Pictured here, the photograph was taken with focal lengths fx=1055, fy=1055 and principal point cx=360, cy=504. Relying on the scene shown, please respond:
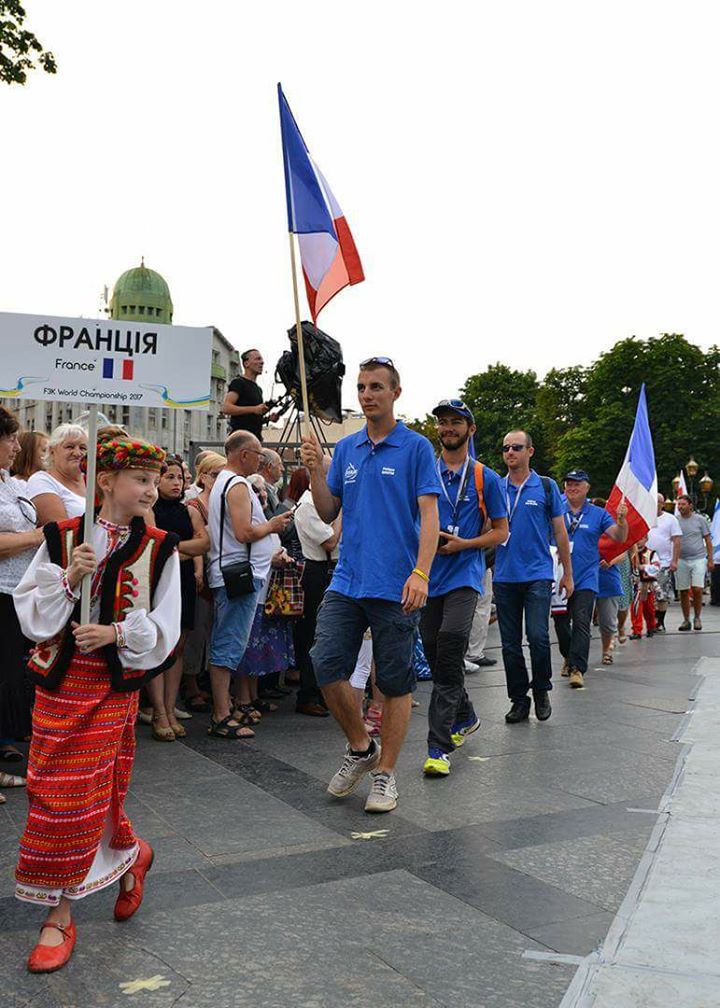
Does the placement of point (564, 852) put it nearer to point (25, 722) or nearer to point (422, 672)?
point (25, 722)

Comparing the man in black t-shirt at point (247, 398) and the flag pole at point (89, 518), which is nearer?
the flag pole at point (89, 518)

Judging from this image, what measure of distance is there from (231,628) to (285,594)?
87 cm

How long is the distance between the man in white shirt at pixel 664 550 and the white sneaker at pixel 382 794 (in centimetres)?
1101

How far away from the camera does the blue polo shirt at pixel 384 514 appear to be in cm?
510

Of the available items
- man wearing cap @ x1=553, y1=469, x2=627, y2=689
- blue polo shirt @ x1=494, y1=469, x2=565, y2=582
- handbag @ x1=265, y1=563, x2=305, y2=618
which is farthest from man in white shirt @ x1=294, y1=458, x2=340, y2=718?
man wearing cap @ x1=553, y1=469, x2=627, y2=689

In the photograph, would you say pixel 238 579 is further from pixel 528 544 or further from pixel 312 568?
pixel 528 544

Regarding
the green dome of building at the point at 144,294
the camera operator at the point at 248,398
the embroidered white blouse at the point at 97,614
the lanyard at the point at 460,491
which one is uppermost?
the green dome of building at the point at 144,294

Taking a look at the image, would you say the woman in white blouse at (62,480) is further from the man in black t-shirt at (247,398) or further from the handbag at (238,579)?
the man in black t-shirt at (247,398)

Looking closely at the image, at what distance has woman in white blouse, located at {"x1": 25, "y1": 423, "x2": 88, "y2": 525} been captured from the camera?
575cm

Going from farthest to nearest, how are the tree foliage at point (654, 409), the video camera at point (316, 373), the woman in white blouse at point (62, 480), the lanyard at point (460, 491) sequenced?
the tree foliage at point (654, 409)
the video camera at point (316, 373)
the lanyard at point (460, 491)
the woman in white blouse at point (62, 480)

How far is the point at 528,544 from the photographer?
24.8 feet

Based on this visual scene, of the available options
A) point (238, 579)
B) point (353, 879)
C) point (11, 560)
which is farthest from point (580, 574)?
point (353, 879)

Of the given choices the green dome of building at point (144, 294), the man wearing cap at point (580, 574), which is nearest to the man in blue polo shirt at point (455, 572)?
the man wearing cap at point (580, 574)

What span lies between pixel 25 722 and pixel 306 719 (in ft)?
7.21
